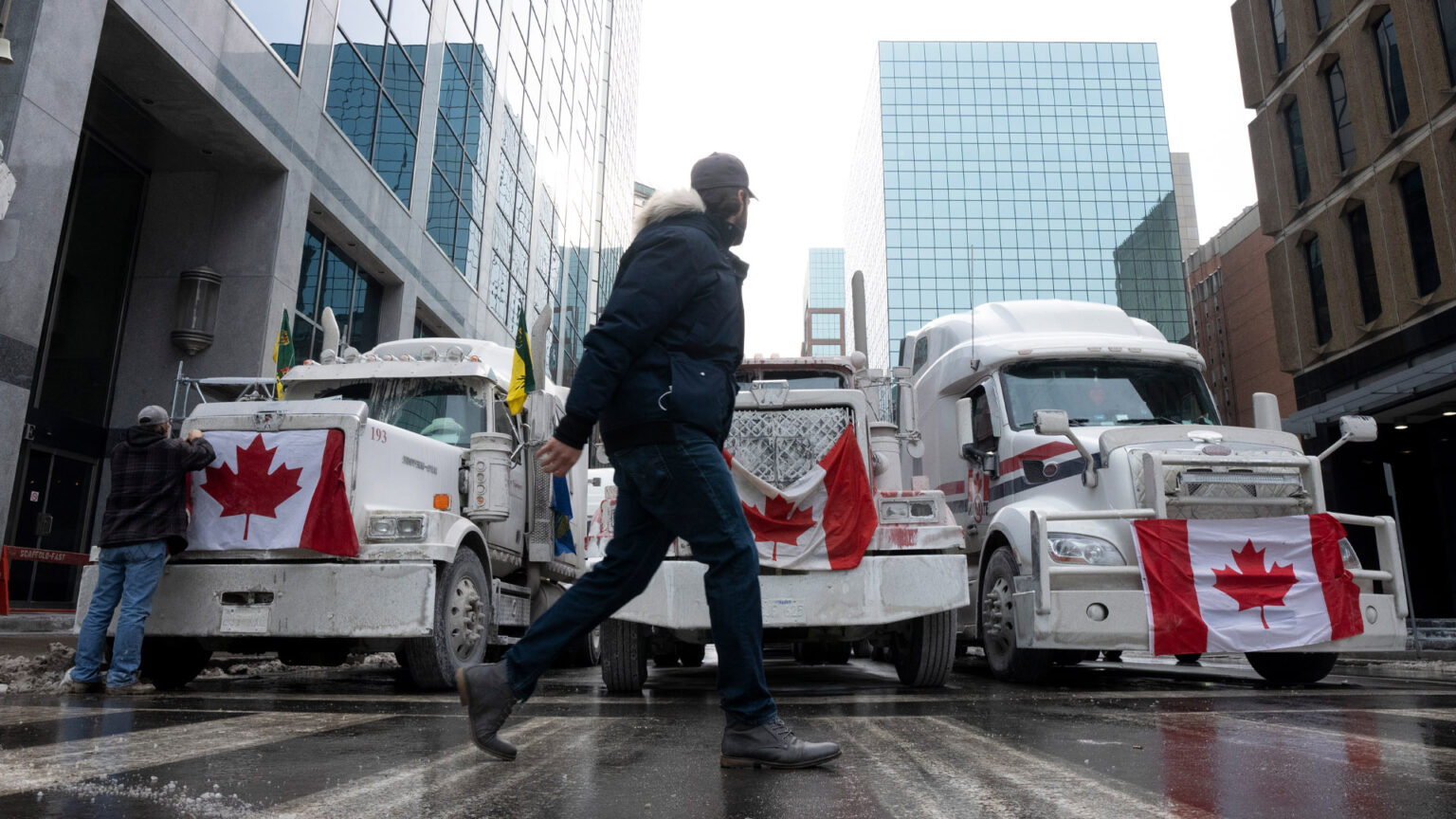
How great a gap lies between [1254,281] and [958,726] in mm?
77700

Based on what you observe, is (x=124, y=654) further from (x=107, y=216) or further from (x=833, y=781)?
(x=107, y=216)

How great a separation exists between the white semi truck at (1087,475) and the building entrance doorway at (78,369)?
11.8 metres

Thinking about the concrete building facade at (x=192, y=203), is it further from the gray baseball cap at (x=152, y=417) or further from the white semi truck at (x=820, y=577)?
the gray baseball cap at (x=152, y=417)

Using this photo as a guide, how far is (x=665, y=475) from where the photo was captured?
318 cm

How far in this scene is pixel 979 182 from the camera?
9081cm

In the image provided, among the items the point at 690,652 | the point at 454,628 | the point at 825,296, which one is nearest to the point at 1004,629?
the point at 690,652

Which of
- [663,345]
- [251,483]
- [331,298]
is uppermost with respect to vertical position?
[331,298]

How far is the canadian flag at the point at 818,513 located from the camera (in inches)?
233

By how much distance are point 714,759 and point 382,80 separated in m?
17.9

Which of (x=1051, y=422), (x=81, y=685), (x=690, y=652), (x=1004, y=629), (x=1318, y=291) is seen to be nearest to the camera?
(x=81, y=685)

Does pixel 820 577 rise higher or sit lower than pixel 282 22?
lower

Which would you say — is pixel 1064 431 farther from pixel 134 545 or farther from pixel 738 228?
pixel 134 545

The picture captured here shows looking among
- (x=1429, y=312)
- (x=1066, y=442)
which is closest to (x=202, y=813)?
(x=1066, y=442)

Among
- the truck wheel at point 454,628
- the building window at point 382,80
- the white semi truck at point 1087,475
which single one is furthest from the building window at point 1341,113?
the truck wheel at point 454,628
